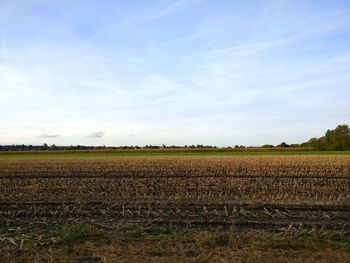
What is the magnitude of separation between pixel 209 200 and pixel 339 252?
289 inches

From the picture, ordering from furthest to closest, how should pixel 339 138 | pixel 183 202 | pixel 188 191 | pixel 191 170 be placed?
1. pixel 339 138
2. pixel 191 170
3. pixel 188 191
4. pixel 183 202

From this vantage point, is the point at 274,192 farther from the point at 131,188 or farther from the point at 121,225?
the point at 121,225

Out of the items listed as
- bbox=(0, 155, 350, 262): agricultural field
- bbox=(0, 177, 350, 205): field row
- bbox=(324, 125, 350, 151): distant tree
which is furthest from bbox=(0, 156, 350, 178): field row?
bbox=(324, 125, 350, 151): distant tree

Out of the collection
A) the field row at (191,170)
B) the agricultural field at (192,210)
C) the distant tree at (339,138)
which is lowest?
the agricultural field at (192,210)

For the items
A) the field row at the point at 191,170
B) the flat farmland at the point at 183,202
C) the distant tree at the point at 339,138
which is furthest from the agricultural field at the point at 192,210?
the distant tree at the point at 339,138

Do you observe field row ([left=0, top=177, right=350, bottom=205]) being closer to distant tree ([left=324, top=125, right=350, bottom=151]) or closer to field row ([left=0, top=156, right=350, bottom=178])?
field row ([left=0, top=156, right=350, bottom=178])

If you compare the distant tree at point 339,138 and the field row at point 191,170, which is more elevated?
the distant tree at point 339,138

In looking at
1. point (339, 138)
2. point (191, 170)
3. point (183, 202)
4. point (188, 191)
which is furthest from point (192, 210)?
point (339, 138)

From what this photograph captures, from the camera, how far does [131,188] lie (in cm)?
1900

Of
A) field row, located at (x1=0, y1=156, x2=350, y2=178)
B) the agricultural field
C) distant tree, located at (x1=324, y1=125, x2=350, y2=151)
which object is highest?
distant tree, located at (x1=324, y1=125, x2=350, y2=151)

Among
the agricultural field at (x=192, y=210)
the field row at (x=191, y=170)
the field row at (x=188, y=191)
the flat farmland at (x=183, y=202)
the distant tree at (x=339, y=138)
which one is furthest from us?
the distant tree at (x=339, y=138)

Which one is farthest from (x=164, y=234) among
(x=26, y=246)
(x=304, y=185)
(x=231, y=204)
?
(x=304, y=185)

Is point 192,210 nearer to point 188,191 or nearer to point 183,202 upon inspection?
point 183,202

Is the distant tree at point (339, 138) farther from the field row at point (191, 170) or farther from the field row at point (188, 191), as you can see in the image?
the field row at point (188, 191)
